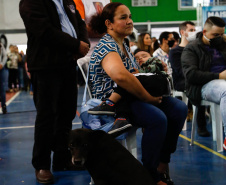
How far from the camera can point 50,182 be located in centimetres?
289

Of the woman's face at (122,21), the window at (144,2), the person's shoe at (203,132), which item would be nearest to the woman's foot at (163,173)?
the woman's face at (122,21)

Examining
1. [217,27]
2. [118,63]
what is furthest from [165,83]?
[217,27]

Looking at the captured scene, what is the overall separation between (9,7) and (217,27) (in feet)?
54.3

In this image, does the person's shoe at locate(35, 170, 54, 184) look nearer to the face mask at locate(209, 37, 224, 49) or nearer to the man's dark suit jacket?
the man's dark suit jacket

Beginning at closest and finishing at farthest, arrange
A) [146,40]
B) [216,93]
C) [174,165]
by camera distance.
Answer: [174,165] → [216,93] → [146,40]

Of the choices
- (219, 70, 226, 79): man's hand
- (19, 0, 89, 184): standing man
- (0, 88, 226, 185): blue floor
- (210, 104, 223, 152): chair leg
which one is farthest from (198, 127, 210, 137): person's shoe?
(19, 0, 89, 184): standing man

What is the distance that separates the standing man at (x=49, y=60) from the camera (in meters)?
2.74

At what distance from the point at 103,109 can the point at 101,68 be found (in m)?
0.32

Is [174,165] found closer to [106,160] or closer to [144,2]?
[106,160]

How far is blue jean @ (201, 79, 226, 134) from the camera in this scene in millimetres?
3496

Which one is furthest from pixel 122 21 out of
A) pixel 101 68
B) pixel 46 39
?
pixel 46 39

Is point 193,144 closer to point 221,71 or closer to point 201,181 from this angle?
point 221,71

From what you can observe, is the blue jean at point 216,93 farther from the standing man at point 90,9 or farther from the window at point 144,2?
the window at point 144,2

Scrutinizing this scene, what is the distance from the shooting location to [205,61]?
3.95m
